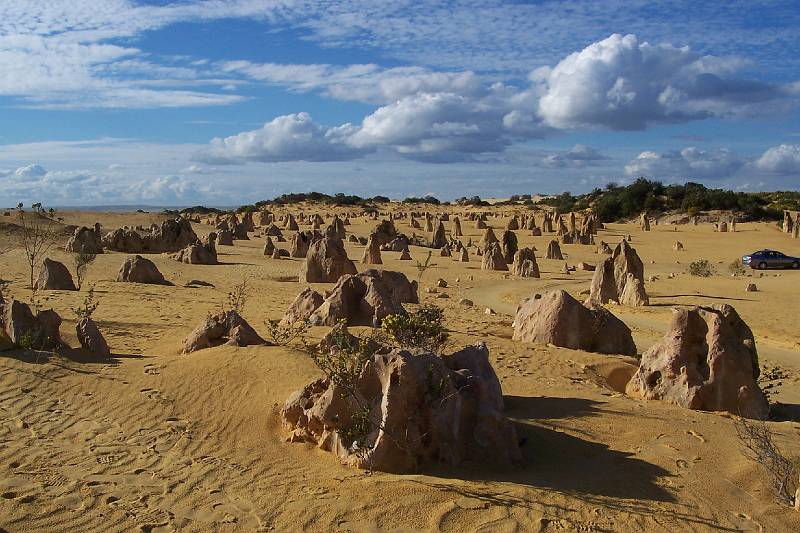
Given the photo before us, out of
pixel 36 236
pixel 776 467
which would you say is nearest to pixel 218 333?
pixel 776 467

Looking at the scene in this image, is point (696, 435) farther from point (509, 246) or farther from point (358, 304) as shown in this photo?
point (509, 246)

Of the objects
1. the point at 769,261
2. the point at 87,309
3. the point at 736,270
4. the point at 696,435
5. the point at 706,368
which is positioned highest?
the point at 87,309

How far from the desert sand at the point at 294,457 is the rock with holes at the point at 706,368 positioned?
0.41m

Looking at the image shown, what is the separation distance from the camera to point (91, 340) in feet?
34.3

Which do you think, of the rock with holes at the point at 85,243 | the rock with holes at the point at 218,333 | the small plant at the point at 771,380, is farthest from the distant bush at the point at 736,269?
the rock with holes at the point at 85,243

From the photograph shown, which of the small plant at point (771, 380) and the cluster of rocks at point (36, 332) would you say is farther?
the cluster of rocks at point (36, 332)

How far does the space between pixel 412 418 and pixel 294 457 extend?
1307mm

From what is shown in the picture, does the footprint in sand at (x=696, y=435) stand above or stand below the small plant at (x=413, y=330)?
below

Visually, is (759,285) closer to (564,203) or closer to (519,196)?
(564,203)

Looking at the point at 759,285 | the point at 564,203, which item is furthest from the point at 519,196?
the point at 759,285

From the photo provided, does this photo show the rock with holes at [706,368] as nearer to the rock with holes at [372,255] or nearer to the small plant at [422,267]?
the small plant at [422,267]

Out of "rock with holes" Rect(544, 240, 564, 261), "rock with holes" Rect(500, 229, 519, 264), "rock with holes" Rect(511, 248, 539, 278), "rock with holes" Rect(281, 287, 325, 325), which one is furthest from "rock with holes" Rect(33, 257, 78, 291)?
"rock with holes" Rect(544, 240, 564, 261)

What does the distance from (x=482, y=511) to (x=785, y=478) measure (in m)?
2.62

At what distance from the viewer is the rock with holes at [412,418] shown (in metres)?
6.62
